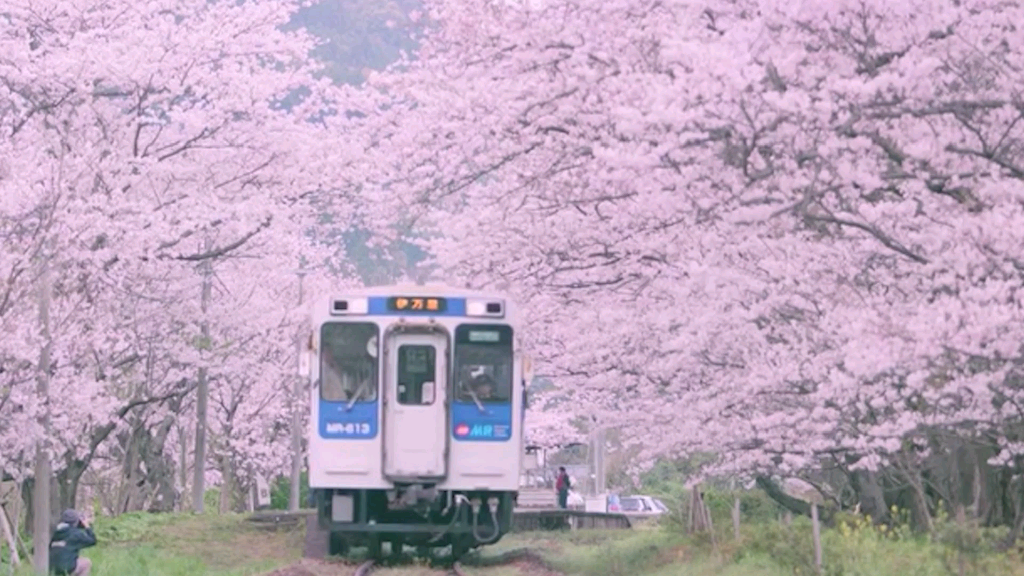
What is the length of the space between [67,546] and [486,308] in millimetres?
4202

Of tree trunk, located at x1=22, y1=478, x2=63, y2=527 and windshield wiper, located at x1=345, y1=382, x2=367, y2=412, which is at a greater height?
windshield wiper, located at x1=345, y1=382, x2=367, y2=412

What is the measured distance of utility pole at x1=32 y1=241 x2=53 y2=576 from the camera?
1389 centimetres

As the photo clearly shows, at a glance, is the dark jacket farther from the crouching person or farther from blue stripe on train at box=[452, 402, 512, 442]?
blue stripe on train at box=[452, 402, 512, 442]

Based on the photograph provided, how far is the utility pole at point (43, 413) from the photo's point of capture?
13891 millimetres

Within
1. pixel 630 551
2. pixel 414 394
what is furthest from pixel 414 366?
pixel 630 551

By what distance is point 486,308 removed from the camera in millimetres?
14719

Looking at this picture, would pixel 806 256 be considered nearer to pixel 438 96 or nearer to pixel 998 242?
pixel 998 242

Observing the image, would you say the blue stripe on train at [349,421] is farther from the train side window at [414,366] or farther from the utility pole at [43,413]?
the utility pole at [43,413]

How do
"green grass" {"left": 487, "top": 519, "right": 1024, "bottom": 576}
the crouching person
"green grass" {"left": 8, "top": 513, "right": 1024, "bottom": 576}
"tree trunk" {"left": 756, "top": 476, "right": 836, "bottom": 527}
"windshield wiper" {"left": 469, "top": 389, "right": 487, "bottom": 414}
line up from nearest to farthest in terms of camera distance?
1. "green grass" {"left": 487, "top": 519, "right": 1024, "bottom": 576}
2. "green grass" {"left": 8, "top": 513, "right": 1024, "bottom": 576}
3. the crouching person
4. "windshield wiper" {"left": 469, "top": 389, "right": 487, "bottom": 414}
5. "tree trunk" {"left": 756, "top": 476, "right": 836, "bottom": 527}

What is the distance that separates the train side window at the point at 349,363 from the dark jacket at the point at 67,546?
242cm

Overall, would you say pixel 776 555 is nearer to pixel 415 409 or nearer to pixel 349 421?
pixel 415 409

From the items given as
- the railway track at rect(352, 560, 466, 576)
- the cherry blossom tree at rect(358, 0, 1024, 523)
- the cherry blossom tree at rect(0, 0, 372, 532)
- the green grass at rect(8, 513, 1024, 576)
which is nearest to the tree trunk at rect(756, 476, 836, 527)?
the green grass at rect(8, 513, 1024, 576)

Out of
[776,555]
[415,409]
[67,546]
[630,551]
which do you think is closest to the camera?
[776,555]

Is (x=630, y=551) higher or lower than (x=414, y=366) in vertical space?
lower
